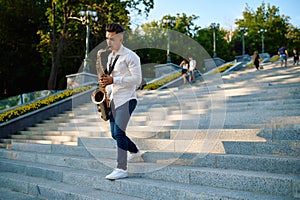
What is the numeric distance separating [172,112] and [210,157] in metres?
4.53

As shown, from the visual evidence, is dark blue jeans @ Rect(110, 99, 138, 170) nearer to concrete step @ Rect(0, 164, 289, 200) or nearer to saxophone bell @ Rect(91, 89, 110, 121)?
saxophone bell @ Rect(91, 89, 110, 121)

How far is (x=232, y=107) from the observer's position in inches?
308

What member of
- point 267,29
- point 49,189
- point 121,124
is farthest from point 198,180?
point 267,29

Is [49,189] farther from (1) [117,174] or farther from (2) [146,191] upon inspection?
(2) [146,191]

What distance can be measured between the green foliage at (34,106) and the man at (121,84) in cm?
813

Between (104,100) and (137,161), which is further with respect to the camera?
(137,161)

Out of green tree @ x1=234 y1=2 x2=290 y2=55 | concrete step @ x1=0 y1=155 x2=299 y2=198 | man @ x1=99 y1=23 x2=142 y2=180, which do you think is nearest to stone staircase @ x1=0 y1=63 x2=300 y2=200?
concrete step @ x1=0 y1=155 x2=299 y2=198

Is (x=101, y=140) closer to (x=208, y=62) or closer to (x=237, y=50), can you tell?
(x=208, y=62)

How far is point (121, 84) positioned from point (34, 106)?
8.76m

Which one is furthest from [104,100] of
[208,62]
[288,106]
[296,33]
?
[296,33]

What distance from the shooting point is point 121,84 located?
12.2 ft

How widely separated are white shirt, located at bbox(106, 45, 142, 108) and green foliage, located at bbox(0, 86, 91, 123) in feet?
26.9

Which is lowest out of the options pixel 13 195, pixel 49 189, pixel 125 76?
pixel 13 195

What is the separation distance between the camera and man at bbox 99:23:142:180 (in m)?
3.74
